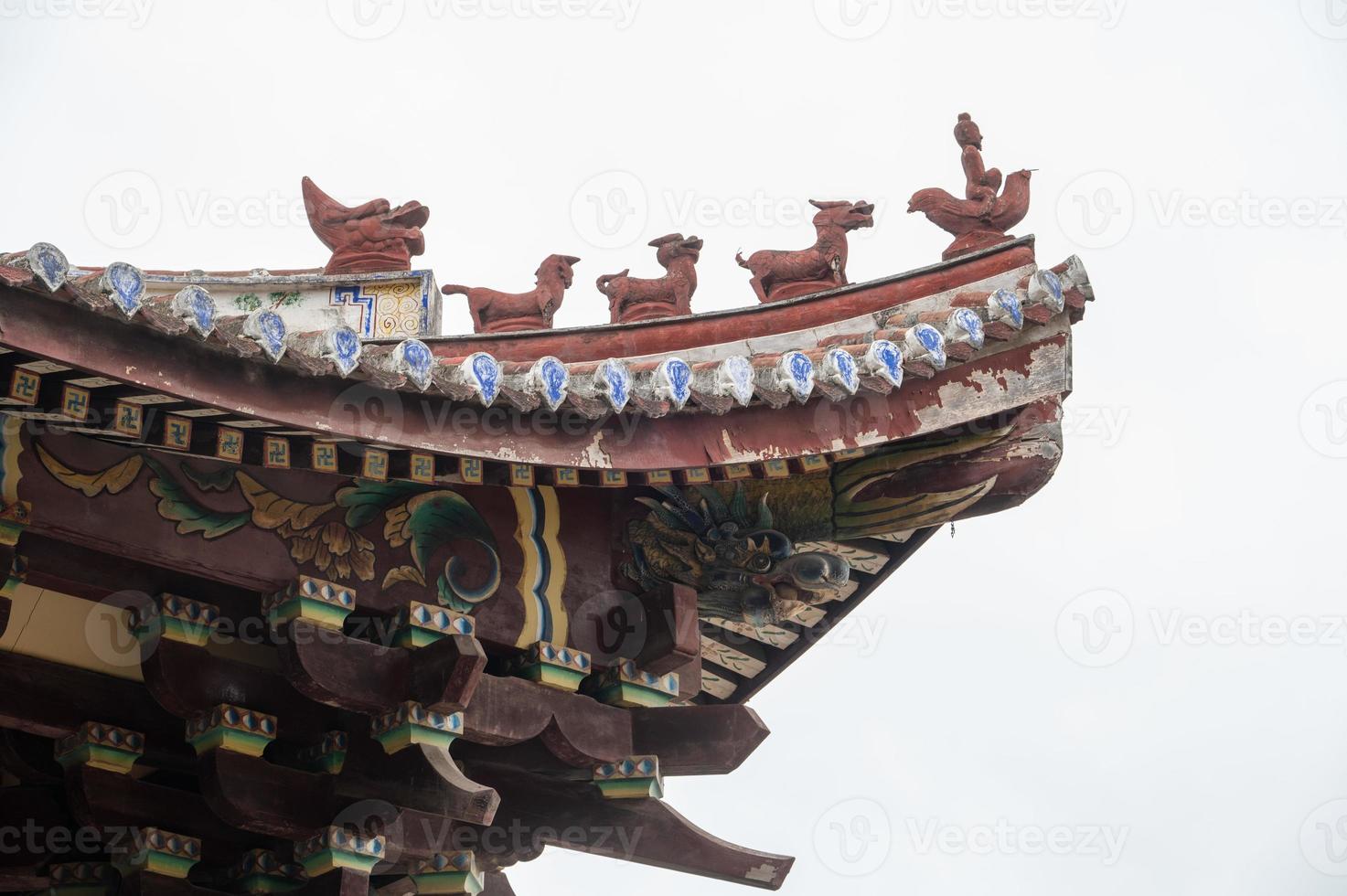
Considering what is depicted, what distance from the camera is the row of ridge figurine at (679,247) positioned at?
7.49 meters

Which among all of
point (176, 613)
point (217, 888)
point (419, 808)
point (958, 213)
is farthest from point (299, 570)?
point (958, 213)

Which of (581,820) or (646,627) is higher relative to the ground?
(646,627)

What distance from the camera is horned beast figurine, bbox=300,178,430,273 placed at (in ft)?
25.4

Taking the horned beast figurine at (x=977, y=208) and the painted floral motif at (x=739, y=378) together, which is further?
the horned beast figurine at (x=977, y=208)

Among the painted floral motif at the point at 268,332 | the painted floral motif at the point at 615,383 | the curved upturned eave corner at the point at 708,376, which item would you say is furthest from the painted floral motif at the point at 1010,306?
the painted floral motif at the point at 268,332

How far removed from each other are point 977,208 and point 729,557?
1.85 meters

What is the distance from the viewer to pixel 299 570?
22.0ft

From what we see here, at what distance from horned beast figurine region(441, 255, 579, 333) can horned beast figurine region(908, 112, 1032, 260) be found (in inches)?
64.1

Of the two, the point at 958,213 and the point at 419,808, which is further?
the point at 958,213

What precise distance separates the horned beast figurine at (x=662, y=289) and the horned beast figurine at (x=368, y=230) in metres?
0.87

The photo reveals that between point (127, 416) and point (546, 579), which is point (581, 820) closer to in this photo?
point (546, 579)

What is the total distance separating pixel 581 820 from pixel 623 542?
120 cm

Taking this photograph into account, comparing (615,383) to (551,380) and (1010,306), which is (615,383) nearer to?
(551,380)

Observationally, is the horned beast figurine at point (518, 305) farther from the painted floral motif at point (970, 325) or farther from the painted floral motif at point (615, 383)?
the painted floral motif at point (970, 325)
